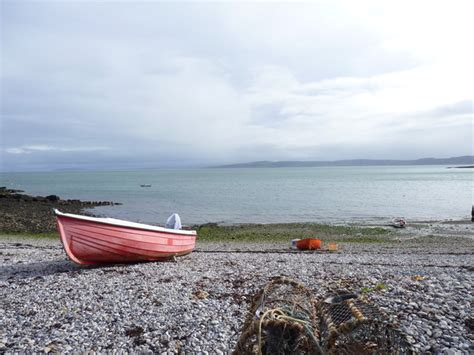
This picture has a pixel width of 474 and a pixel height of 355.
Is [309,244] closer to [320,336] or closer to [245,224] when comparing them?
[245,224]

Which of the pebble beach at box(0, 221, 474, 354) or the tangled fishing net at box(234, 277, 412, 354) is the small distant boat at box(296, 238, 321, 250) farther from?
the tangled fishing net at box(234, 277, 412, 354)

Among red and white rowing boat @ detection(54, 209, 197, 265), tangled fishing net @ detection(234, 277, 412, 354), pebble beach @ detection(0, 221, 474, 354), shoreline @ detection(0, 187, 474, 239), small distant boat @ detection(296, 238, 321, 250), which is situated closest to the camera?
tangled fishing net @ detection(234, 277, 412, 354)

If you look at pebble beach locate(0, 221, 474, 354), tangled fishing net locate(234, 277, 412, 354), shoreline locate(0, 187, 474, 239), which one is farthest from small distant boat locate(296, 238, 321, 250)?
tangled fishing net locate(234, 277, 412, 354)

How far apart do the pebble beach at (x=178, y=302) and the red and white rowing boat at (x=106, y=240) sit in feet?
1.33

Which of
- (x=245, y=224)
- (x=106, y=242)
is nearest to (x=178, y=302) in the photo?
(x=106, y=242)

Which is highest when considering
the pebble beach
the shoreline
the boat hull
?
the boat hull

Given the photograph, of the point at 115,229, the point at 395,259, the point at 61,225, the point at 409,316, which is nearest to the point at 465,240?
the point at 395,259

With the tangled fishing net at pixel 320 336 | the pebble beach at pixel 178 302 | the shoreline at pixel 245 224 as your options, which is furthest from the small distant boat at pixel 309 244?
the tangled fishing net at pixel 320 336

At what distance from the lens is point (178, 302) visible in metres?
A: 7.98

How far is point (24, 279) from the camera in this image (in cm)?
1047

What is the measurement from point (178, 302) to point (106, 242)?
468 cm

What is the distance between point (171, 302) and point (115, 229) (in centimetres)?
459

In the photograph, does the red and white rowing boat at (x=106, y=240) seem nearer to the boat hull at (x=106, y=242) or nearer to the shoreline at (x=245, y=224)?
the boat hull at (x=106, y=242)

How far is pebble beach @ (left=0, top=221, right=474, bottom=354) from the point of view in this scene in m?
Result: 6.13
